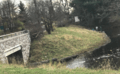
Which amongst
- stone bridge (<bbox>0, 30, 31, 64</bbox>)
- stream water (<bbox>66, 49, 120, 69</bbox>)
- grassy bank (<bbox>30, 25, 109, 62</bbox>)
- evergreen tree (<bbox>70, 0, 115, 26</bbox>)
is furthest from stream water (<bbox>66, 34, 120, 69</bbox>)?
evergreen tree (<bbox>70, 0, 115, 26</bbox>)

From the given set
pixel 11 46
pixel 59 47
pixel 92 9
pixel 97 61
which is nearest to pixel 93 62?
pixel 97 61

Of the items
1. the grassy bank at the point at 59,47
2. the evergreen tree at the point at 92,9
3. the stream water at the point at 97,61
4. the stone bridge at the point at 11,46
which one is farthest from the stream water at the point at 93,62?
the evergreen tree at the point at 92,9

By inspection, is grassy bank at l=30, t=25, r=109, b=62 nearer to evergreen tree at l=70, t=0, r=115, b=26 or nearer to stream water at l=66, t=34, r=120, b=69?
stream water at l=66, t=34, r=120, b=69

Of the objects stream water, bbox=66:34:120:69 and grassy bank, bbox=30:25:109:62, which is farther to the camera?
grassy bank, bbox=30:25:109:62

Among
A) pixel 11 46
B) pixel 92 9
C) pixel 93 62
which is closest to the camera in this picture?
pixel 93 62

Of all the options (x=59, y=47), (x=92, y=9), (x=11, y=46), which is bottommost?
(x=59, y=47)

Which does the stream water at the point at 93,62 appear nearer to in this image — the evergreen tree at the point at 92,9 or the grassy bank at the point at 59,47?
the grassy bank at the point at 59,47

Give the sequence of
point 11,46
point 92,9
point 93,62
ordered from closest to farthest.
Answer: point 93,62, point 11,46, point 92,9

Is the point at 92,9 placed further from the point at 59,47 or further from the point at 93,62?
the point at 93,62

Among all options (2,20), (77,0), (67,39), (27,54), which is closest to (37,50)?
(27,54)

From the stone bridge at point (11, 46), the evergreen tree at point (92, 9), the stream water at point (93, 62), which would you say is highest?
the evergreen tree at point (92, 9)

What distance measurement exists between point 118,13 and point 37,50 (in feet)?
103

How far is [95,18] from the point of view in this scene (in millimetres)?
42719

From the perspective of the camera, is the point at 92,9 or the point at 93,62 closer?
the point at 93,62
